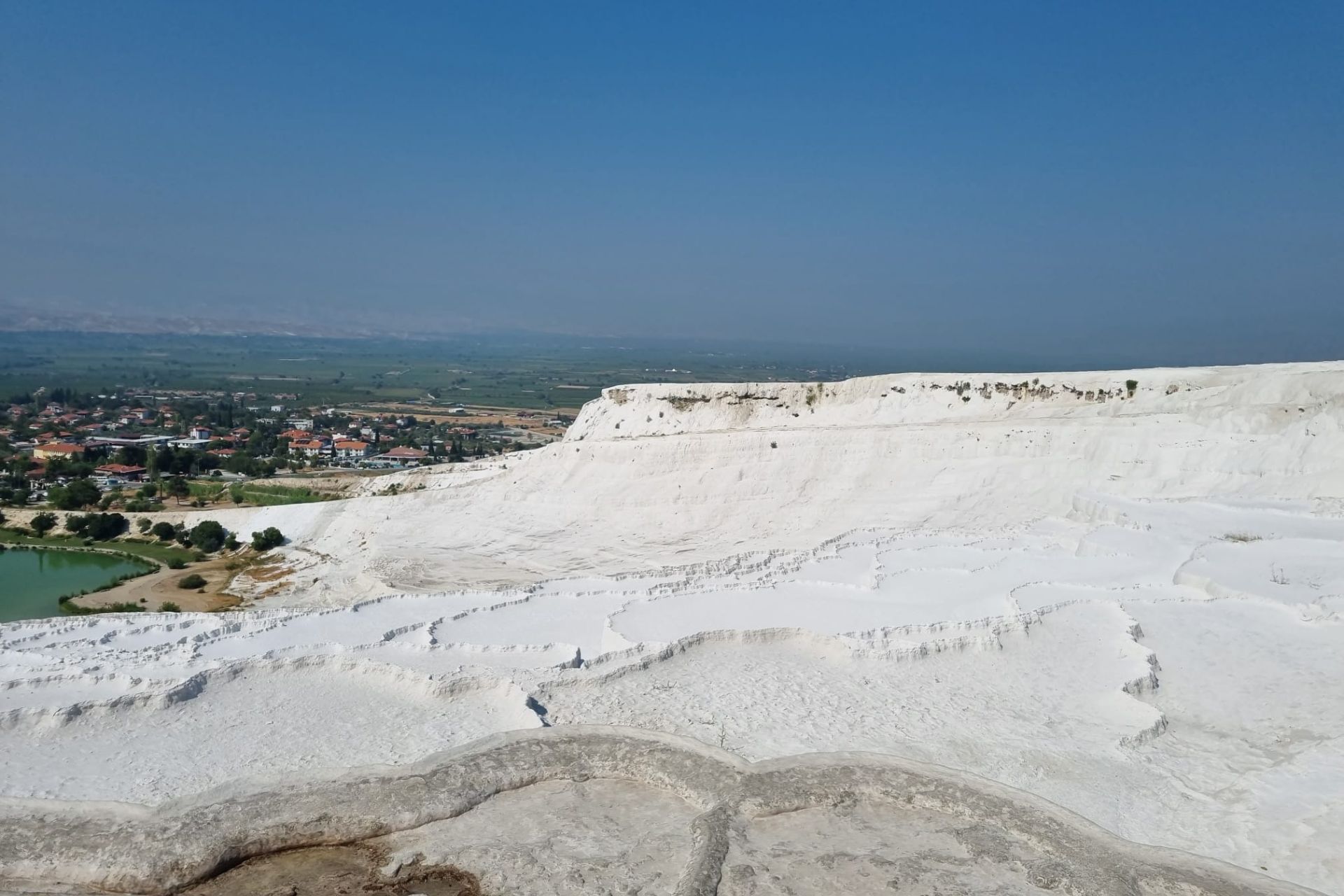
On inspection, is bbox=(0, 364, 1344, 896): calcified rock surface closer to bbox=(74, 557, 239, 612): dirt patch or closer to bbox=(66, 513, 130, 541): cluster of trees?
bbox=(74, 557, 239, 612): dirt patch

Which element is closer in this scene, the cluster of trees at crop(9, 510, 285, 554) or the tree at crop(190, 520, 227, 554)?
the cluster of trees at crop(9, 510, 285, 554)

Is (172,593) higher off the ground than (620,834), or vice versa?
(620,834)

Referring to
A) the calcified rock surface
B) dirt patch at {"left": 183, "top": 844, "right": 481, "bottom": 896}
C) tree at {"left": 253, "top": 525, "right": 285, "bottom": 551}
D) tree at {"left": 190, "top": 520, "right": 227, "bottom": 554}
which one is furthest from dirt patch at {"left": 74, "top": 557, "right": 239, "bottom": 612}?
dirt patch at {"left": 183, "top": 844, "right": 481, "bottom": 896}

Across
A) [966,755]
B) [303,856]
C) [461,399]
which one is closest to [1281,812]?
[966,755]

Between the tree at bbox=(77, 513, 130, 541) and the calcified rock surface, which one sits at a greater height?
the calcified rock surface

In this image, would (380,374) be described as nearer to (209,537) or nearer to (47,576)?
(209,537)

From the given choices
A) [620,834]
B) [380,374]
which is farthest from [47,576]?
[380,374]
